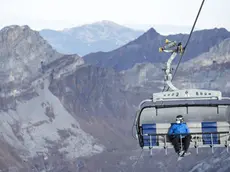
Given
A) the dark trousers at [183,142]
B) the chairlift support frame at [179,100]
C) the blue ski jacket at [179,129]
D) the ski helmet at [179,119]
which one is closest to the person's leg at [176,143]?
the dark trousers at [183,142]

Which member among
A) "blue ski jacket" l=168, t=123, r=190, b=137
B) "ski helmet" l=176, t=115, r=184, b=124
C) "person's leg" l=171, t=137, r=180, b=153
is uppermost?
"ski helmet" l=176, t=115, r=184, b=124

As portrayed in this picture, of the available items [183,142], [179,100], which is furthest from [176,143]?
[179,100]

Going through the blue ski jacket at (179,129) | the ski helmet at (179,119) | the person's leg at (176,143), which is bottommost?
the person's leg at (176,143)

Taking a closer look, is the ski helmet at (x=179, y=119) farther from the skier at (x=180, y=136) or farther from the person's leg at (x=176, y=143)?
the person's leg at (x=176, y=143)

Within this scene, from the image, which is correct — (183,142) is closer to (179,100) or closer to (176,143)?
(176,143)

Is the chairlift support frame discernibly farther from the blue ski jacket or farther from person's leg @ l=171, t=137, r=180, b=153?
person's leg @ l=171, t=137, r=180, b=153

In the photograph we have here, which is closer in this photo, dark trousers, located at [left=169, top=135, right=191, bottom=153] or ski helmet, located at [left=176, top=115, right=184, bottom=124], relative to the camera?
dark trousers, located at [left=169, top=135, right=191, bottom=153]

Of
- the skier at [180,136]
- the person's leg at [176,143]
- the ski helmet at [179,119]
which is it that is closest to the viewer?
the skier at [180,136]

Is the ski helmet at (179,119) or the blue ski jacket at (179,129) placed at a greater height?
the ski helmet at (179,119)

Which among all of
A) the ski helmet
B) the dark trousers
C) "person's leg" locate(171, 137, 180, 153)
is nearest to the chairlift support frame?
the dark trousers

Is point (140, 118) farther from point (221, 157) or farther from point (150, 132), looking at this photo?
point (221, 157)

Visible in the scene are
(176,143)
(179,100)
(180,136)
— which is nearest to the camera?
(180,136)

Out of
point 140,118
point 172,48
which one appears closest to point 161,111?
point 140,118

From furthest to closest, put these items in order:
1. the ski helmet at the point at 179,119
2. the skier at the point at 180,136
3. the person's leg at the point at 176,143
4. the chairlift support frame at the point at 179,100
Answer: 1. the ski helmet at the point at 179,119
2. the person's leg at the point at 176,143
3. the skier at the point at 180,136
4. the chairlift support frame at the point at 179,100
